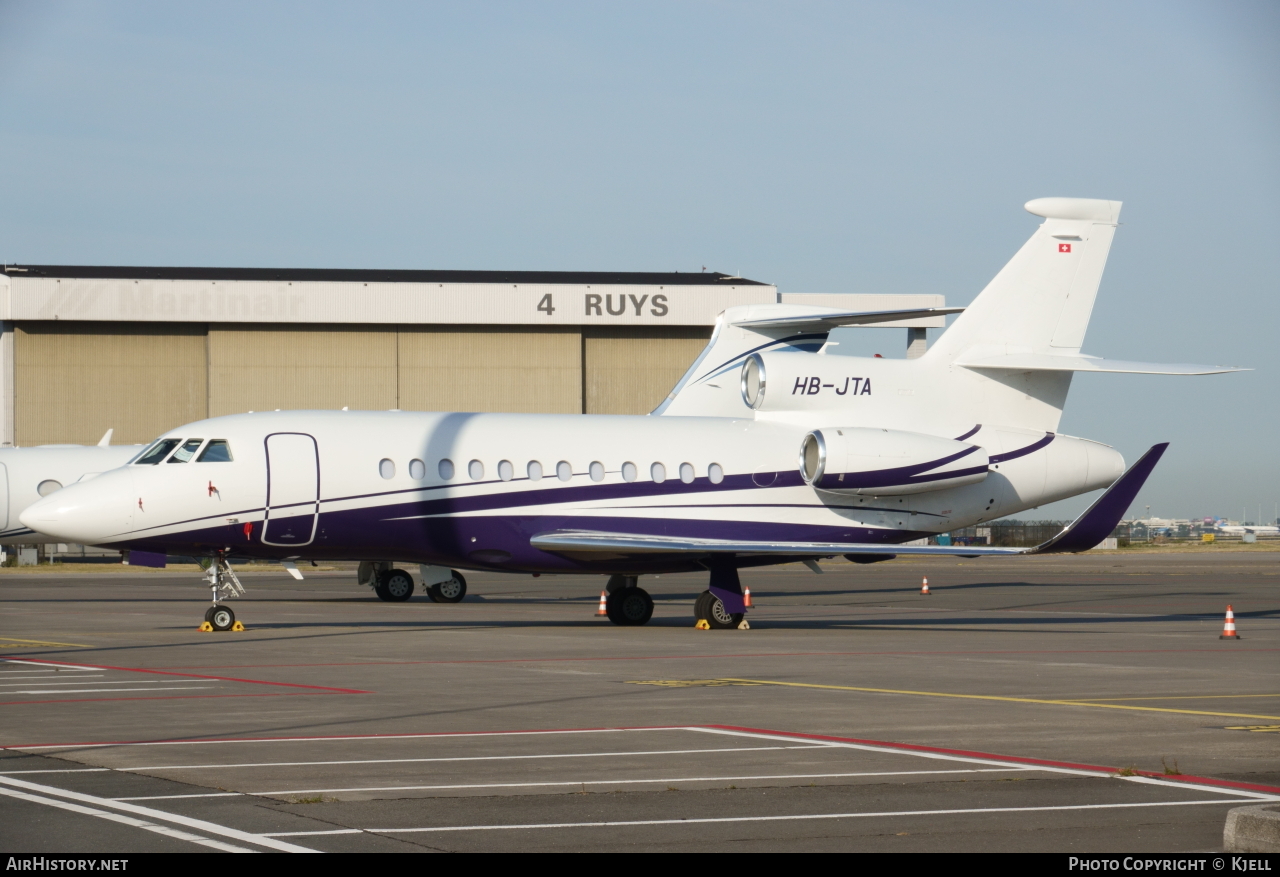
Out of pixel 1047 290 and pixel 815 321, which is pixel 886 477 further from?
pixel 815 321

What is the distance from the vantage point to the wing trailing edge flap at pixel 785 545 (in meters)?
22.1

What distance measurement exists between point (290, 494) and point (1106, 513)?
13164mm

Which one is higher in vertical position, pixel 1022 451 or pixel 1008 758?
pixel 1022 451

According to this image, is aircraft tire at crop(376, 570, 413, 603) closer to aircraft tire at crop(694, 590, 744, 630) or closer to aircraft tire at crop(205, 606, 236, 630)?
aircraft tire at crop(205, 606, 236, 630)

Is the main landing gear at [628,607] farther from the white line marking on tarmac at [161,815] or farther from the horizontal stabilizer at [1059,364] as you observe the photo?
the white line marking on tarmac at [161,815]

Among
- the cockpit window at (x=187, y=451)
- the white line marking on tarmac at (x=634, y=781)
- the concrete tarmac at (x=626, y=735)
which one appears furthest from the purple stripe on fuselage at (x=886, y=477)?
the white line marking on tarmac at (x=634, y=781)

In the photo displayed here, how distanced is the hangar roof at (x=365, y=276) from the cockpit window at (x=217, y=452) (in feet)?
143

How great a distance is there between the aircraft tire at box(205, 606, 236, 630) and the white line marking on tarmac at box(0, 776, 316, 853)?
1435 cm

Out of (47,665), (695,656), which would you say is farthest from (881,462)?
(47,665)

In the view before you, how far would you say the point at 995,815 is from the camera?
28.1ft

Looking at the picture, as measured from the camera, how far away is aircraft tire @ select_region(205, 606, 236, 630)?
77.8ft

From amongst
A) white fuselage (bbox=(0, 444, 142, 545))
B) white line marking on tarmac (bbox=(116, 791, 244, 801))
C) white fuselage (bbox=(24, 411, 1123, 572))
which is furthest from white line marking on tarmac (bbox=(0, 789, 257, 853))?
white fuselage (bbox=(0, 444, 142, 545))

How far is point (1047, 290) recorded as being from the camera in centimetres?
2825
